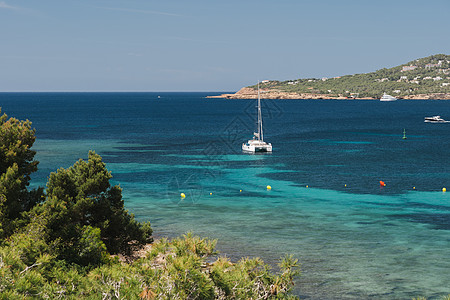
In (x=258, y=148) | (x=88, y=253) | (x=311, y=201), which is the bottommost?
(x=311, y=201)

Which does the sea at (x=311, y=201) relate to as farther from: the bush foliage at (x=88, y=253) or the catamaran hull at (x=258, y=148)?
the bush foliage at (x=88, y=253)

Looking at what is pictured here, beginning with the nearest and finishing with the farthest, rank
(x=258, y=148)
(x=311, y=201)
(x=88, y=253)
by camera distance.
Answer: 1. (x=88, y=253)
2. (x=311, y=201)
3. (x=258, y=148)

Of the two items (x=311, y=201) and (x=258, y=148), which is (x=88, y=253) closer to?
(x=311, y=201)

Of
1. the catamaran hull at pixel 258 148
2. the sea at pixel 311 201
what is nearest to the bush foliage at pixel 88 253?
the sea at pixel 311 201

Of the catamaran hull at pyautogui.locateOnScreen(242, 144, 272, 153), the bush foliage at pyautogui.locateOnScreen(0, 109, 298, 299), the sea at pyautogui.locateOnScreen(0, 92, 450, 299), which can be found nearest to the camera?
the bush foliage at pyautogui.locateOnScreen(0, 109, 298, 299)

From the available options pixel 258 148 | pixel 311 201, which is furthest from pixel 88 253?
pixel 258 148

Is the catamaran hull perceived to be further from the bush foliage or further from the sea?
the bush foliage

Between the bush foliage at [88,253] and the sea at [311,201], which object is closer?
the bush foliage at [88,253]

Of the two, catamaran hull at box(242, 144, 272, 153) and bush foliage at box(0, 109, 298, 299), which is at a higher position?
bush foliage at box(0, 109, 298, 299)

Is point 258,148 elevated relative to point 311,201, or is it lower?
elevated

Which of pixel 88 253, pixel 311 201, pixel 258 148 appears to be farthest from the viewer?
pixel 258 148

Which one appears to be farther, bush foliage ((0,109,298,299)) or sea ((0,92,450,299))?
sea ((0,92,450,299))

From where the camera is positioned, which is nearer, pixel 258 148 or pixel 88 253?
pixel 88 253

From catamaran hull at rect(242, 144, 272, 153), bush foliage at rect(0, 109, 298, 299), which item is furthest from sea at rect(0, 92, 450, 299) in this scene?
bush foliage at rect(0, 109, 298, 299)
